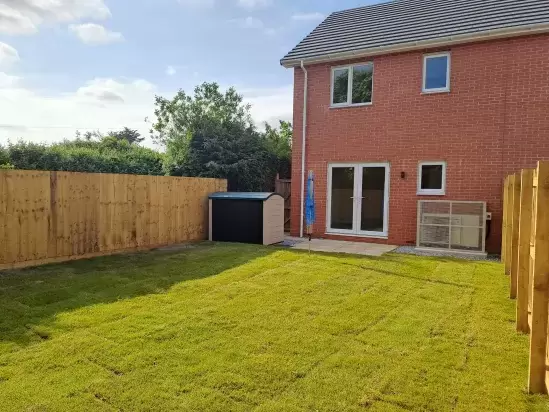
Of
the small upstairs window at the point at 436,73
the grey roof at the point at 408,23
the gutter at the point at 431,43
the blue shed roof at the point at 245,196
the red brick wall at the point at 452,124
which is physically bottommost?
the blue shed roof at the point at 245,196

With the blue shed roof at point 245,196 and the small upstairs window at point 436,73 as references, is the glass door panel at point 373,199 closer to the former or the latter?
→ the small upstairs window at point 436,73

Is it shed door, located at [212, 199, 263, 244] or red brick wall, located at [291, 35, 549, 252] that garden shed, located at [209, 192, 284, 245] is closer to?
shed door, located at [212, 199, 263, 244]

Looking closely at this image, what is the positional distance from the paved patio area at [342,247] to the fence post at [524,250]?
453 centimetres

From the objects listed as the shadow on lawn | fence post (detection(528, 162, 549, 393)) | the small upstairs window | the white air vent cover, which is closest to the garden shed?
the shadow on lawn

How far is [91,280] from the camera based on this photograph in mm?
5980

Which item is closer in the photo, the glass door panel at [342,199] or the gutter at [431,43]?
the gutter at [431,43]

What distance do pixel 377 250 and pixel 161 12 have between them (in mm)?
8363

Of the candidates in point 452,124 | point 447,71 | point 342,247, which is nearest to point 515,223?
point 342,247

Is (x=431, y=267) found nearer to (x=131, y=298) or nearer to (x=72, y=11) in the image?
(x=131, y=298)

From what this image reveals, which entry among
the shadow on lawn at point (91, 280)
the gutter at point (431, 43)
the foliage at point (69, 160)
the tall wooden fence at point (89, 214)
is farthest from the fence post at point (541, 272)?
the foliage at point (69, 160)

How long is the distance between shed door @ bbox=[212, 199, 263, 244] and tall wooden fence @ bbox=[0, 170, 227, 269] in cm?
48

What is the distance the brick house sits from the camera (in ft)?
30.3

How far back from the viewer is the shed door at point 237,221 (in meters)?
9.94

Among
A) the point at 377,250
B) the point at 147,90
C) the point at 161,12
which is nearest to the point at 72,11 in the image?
the point at 161,12
